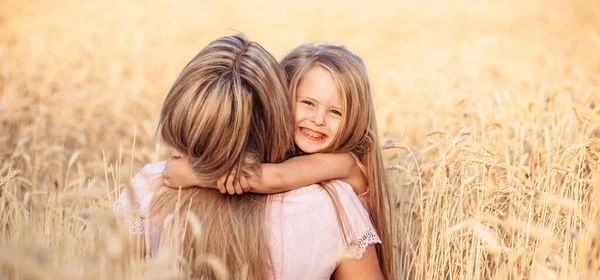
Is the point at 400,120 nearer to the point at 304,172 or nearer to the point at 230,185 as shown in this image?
the point at 304,172

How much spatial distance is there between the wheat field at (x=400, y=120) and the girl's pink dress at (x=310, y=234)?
40 centimetres

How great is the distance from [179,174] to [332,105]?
26.4 inches

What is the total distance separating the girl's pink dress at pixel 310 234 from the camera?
2121mm

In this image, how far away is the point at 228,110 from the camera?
81.6 inches

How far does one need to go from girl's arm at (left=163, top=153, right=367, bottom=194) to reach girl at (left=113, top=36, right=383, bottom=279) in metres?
0.03

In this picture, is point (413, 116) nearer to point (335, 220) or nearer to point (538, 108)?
point (538, 108)

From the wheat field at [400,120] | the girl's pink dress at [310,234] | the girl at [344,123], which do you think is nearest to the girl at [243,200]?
the girl's pink dress at [310,234]

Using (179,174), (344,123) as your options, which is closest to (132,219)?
(179,174)

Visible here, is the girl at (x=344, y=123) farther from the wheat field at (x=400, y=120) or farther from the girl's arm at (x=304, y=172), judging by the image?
the wheat field at (x=400, y=120)

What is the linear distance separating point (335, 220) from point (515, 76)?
16.1ft

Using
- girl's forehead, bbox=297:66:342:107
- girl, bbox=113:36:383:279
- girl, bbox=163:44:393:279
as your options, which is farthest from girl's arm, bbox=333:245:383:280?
girl's forehead, bbox=297:66:342:107

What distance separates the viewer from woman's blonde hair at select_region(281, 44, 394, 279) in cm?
242

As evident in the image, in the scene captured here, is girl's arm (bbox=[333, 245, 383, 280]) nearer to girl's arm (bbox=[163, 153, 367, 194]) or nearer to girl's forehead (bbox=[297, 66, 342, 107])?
girl's arm (bbox=[163, 153, 367, 194])

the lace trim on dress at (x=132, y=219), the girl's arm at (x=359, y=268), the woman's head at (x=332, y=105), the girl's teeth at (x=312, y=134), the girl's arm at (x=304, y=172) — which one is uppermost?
the woman's head at (x=332, y=105)
